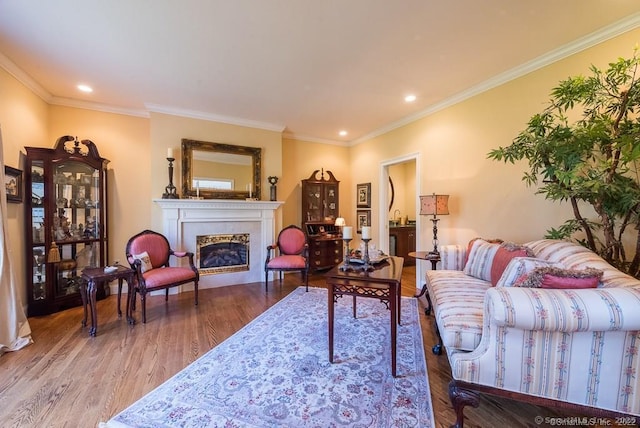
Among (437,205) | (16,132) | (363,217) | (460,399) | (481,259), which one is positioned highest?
(16,132)

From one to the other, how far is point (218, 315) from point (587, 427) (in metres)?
3.16

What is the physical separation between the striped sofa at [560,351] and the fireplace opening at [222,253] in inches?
144

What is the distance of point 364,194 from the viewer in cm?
536

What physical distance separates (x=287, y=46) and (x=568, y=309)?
2769mm

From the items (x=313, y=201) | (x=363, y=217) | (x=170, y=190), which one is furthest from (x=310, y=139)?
(x=170, y=190)

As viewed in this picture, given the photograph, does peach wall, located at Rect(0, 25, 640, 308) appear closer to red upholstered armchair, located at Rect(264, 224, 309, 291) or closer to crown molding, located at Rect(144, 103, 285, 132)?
crown molding, located at Rect(144, 103, 285, 132)

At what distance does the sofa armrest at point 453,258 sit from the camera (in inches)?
116

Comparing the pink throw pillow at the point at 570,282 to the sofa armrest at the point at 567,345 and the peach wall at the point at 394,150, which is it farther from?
the peach wall at the point at 394,150

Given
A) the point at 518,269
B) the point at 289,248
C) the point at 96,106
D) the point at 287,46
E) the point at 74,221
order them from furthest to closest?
1. the point at 289,248
2. the point at 96,106
3. the point at 74,221
4. the point at 287,46
5. the point at 518,269

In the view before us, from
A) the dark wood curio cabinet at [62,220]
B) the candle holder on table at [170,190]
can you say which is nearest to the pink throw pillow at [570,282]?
the candle holder on table at [170,190]

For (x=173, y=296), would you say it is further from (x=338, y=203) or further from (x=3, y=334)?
(x=338, y=203)

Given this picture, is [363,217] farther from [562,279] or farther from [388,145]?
[562,279]

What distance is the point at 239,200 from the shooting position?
14.1ft

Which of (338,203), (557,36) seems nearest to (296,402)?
(557,36)
